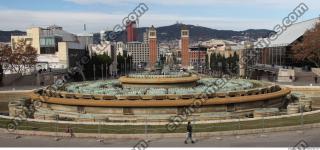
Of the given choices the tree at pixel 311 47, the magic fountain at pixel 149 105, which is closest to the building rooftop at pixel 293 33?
the tree at pixel 311 47

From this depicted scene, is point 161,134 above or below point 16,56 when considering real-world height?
below

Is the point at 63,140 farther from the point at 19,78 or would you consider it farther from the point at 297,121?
the point at 19,78

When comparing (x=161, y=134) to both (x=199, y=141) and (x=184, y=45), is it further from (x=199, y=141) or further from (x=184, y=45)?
(x=184, y=45)

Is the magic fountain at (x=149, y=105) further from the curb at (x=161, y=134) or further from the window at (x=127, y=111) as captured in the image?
the curb at (x=161, y=134)

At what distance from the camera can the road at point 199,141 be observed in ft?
65.9

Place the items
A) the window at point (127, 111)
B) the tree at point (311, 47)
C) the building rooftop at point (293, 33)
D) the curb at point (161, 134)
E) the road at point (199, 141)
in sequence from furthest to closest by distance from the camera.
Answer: the building rooftop at point (293, 33) → the tree at point (311, 47) → the window at point (127, 111) → the curb at point (161, 134) → the road at point (199, 141)

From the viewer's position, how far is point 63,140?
21438mm

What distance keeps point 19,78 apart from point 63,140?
135 feet

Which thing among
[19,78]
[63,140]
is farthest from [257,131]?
[19,78]

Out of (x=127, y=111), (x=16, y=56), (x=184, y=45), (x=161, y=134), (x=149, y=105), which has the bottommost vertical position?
(x=161, y=134)

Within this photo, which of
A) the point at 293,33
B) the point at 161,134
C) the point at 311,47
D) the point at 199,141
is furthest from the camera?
the point at 293,33

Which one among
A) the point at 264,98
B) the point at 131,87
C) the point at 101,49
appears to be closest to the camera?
the point at 264,98

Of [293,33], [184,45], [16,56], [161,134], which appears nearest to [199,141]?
[161,134]

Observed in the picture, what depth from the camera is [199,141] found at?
20734 mm
